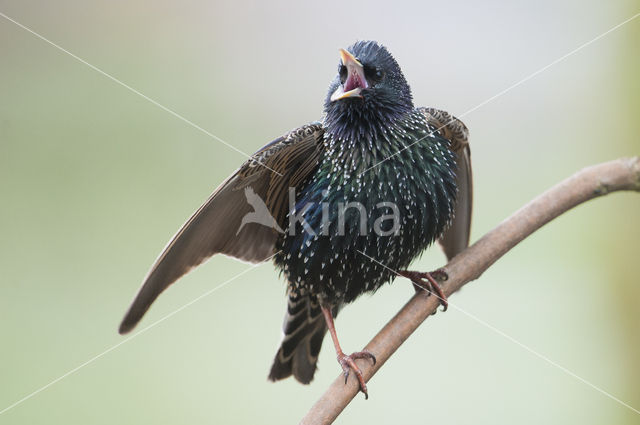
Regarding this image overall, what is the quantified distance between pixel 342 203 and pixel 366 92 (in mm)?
241

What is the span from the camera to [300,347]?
5.56 feet

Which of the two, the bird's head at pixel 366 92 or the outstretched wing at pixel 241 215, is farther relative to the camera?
the outstretched wing at pixel 241 215

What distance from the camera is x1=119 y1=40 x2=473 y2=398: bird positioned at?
1312mm

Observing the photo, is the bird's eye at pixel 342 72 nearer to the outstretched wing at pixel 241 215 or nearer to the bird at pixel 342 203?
the bird at pixel 342 203

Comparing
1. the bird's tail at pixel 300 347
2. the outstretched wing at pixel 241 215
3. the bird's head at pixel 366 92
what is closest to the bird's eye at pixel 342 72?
the bird's head at pixel 366 92

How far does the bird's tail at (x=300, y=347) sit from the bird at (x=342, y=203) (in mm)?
219

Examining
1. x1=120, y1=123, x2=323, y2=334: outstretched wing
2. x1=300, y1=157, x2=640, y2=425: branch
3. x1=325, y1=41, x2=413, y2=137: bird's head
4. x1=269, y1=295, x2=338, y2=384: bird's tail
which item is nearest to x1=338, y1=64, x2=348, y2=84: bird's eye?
x1=325, y1=41, x2=413, y2=137: bird's head

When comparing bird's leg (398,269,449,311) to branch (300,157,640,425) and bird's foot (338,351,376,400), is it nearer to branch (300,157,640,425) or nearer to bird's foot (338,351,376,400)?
branch (300,157,640,425)

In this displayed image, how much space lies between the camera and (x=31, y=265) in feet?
6.50

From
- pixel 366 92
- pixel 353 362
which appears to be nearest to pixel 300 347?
pixel 353 362

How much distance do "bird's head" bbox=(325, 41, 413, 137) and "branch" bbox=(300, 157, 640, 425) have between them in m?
0.34

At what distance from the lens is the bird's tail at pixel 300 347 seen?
1.68m

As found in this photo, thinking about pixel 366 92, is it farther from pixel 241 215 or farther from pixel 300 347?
pixel 300 347

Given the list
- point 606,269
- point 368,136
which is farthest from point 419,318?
point 606,269
